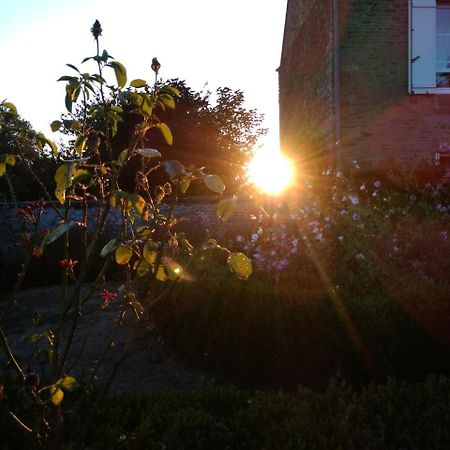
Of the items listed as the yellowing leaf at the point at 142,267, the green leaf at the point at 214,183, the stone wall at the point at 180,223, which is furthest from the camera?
the stone wall at the point at 180,223

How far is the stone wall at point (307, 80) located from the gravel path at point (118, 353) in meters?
5.51

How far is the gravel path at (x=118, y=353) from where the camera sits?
175 inches

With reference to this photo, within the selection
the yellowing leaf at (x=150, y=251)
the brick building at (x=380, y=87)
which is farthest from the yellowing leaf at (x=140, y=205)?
the brick building at (x=380, y=87)

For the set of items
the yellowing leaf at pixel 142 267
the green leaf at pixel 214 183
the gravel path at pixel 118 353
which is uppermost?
the green leaf at pixel 214 183

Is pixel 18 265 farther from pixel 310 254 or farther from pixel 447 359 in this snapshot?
pixel 447 359

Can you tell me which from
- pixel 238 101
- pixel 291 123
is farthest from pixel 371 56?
pixel 238 101

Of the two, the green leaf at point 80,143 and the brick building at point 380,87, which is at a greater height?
the brick building at point 380,87

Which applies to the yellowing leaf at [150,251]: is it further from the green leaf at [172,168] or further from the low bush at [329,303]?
the low bush at [329,303]

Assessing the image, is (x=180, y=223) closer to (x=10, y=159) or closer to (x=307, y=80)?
(x=307, y=80)

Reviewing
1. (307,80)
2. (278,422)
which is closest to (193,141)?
(307,80)

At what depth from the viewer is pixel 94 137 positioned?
178 cm

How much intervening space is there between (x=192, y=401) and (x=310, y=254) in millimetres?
3140

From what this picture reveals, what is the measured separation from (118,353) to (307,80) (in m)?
8.57

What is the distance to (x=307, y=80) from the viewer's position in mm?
12023
